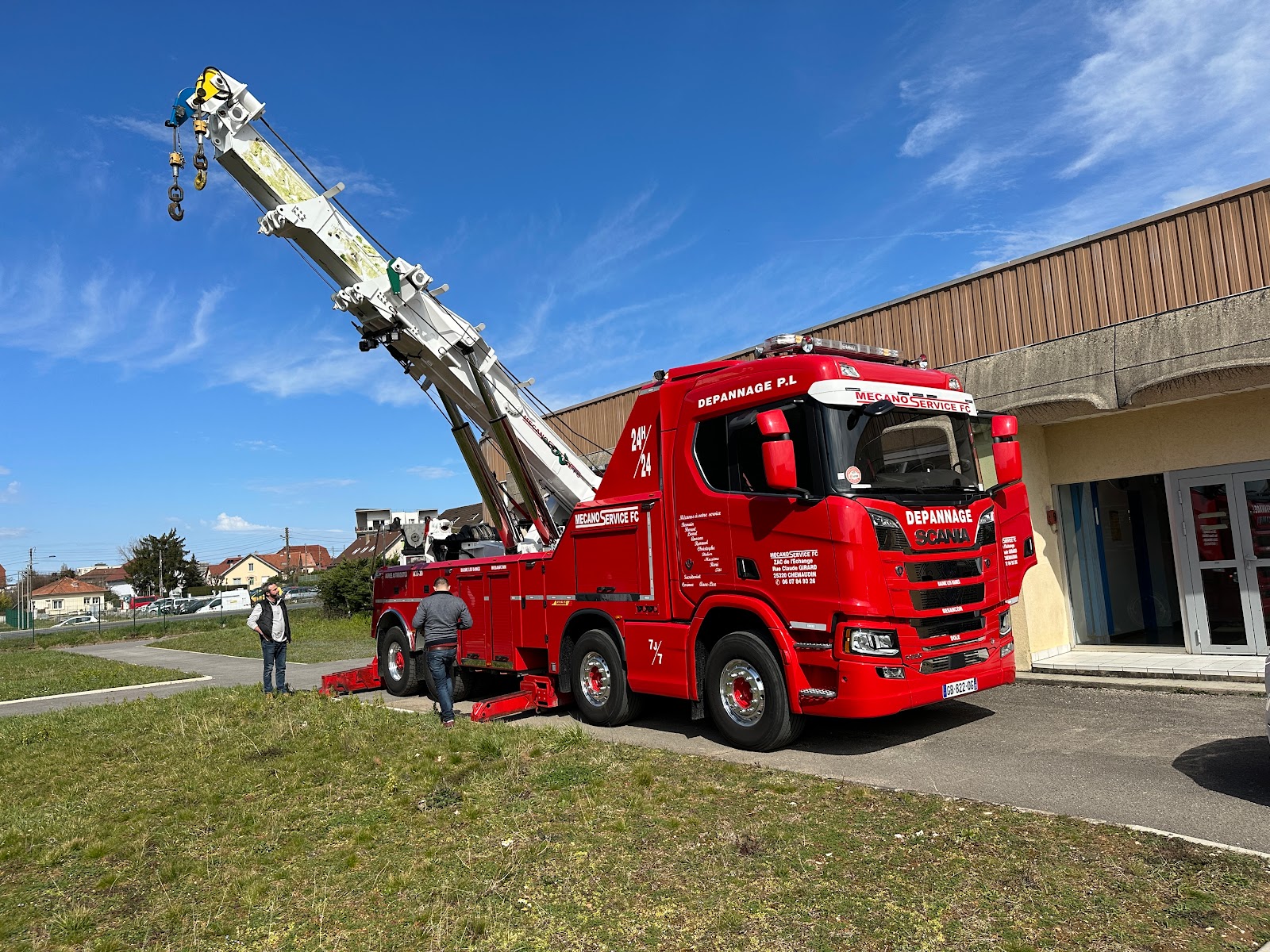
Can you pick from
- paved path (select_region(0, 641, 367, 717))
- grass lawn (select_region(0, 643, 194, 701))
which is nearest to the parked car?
paved path (select_region(0, 641, 367, 717))

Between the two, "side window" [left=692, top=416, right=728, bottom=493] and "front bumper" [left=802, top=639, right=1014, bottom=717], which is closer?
"front bumper" [left=802, top=639, right=1014, bottom=717]

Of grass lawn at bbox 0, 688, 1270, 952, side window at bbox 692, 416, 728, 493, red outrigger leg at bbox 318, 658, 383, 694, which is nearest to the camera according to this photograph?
grass lawn at bbox 0, 688, 1270, 952

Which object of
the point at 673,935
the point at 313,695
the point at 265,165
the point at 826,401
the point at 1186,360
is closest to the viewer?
the point at 673,935

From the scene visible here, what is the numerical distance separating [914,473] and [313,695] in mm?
8209

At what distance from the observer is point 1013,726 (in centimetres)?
795

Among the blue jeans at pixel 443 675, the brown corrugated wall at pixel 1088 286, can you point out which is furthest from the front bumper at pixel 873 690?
the brown corrugated wall at pixel 1088 286

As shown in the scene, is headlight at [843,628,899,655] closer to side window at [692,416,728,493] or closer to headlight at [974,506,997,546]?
headlight at [974,506,997,546]

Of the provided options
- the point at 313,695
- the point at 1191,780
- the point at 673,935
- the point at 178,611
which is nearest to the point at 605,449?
the point at 313,695

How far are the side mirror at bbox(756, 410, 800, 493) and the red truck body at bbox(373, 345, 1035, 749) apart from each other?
0.6 inches

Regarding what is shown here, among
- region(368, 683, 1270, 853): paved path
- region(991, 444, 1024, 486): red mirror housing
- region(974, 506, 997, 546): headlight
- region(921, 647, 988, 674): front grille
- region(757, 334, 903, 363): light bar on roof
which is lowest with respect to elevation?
region(368, 683, 1270, 853): paved path

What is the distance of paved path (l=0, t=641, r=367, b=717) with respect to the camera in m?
14.2

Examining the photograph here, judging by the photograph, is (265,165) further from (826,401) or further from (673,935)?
Result: (673,935)

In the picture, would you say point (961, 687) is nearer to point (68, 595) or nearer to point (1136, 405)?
point (1136, 405)

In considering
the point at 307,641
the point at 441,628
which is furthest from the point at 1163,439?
the point at 307,641
